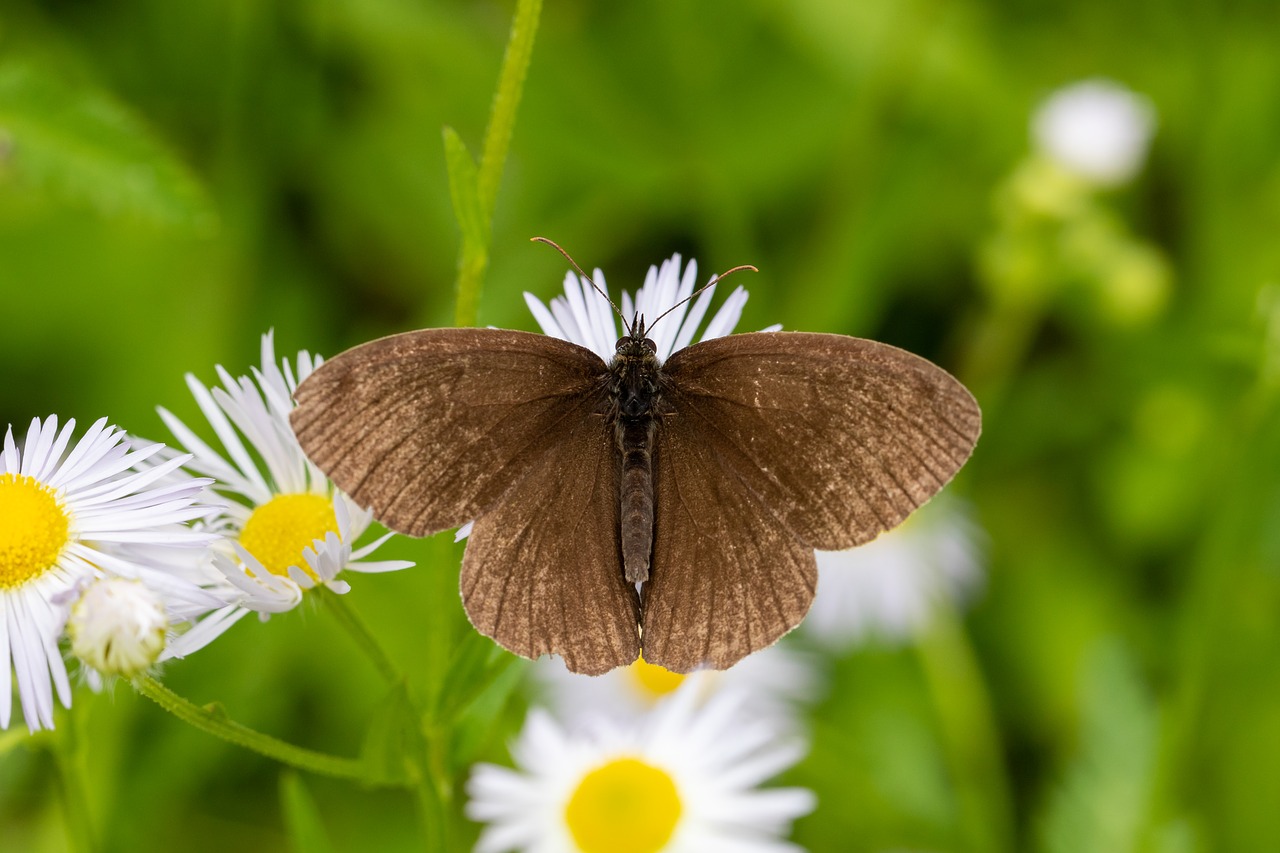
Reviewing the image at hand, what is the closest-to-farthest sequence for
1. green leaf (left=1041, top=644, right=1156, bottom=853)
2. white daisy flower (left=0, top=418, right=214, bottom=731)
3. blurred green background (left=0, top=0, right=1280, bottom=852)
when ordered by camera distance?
white daisy flower (left=0, top=418, right=214, bottom=731) < green leaf (left=1041, top=644, right=1156, bottom=853) < blurred green background (left=0, top=0, right=1280, bottom=852)

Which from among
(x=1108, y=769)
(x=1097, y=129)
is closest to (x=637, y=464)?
(x=1108, y=769)

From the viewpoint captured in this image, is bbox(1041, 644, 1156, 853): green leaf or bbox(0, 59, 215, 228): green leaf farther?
bbox(1041, 644, 1156, 853): green leaf

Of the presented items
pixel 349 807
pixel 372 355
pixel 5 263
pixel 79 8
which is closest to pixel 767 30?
pixel 79 8

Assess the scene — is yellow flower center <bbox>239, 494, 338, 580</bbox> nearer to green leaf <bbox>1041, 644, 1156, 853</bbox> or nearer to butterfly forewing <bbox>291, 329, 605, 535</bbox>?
butterfly forewing <bbox>291, 329, 605, 535</bbox>

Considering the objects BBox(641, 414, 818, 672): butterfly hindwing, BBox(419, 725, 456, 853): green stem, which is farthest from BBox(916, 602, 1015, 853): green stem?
BBox(419, 725, 456, 853): green stem

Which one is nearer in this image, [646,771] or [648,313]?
[648,313]

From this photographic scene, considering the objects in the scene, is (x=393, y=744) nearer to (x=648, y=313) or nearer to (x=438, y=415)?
(x=438, y=415)

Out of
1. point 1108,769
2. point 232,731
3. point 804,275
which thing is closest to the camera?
point 232,731

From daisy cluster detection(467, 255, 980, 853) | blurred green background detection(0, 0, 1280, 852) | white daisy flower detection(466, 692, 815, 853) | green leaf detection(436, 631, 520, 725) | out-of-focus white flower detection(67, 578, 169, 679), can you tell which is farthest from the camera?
blurred green background detection(0, 0, 1280, 852)
